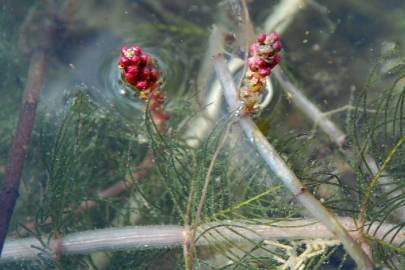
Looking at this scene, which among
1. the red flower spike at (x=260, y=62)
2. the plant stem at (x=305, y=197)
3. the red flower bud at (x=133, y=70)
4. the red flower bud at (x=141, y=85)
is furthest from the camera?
the red flower bud at (x=141, y=85)

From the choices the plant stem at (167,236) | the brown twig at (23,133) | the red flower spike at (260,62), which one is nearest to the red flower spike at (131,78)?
the red flower spike at (260,62)

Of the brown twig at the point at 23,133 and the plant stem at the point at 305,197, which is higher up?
the brown twig at the point at 23,133

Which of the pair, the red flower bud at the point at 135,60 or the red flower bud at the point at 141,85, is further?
the red flower bud at the point at 141,85

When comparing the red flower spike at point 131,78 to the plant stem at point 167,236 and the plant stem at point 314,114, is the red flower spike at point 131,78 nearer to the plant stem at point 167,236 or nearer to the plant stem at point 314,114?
the plant stem at point 167,236

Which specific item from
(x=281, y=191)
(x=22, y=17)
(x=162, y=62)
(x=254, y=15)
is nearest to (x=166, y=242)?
(x=281, y=191)

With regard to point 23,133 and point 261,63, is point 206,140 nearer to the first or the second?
point 261,63

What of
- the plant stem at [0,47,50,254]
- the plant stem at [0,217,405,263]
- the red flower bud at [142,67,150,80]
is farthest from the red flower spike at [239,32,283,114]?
the plant stem at [0,47,50,254]

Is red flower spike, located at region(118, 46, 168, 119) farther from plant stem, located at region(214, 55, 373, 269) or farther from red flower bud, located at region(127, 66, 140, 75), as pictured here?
plant stem, located at region(214, 55, 373, 269)
